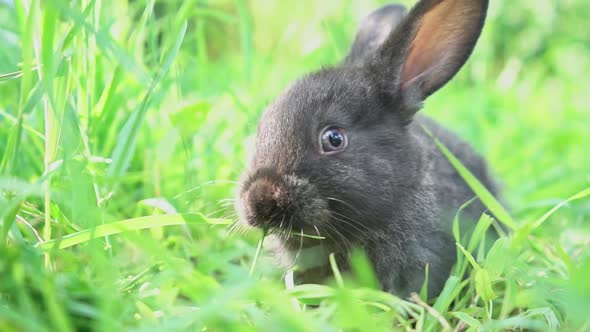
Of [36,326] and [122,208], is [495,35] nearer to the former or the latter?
[122,208]

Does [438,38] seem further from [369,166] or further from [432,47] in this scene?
[369,166]

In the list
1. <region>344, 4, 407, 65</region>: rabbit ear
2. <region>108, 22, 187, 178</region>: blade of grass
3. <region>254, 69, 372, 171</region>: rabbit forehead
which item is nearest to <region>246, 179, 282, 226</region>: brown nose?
<region>254, 69, 372, 171</region>: rabbit forehead

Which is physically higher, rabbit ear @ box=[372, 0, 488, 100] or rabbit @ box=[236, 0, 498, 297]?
rabbit ear @ box=[372, 0, 488, 100]

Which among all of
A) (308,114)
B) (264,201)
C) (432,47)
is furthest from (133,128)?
(432,47)

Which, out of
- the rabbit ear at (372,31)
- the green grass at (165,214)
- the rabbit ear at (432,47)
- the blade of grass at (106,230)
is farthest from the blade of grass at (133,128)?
the rabbit ear at (372,31)

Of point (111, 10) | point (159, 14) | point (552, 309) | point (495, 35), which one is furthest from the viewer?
point (495, 35)

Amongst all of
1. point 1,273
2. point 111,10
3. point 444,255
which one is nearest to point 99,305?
point 1,273

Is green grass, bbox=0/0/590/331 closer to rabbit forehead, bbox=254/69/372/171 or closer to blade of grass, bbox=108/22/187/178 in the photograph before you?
blade of grass, bbox=108/22/187/178
